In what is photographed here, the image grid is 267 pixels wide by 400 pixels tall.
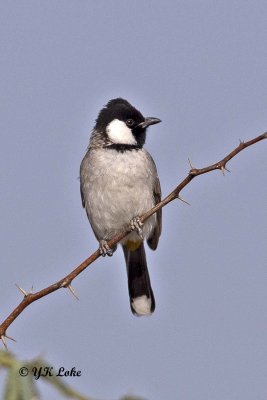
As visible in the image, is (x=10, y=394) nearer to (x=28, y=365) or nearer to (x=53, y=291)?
(x=28, y=365)

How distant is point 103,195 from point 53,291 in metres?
3.31

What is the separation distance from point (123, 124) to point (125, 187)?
2.92 feet

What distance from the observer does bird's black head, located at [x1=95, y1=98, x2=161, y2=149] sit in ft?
21.5

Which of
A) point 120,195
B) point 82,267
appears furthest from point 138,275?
point 82,267

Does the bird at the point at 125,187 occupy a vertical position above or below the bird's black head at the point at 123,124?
below

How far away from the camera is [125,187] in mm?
6113

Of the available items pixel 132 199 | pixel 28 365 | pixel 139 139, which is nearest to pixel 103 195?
pixel 132 199

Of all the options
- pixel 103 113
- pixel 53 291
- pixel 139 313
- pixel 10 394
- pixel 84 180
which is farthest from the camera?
pixel 103 113

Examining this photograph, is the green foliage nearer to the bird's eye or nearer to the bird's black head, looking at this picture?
the bird's black head

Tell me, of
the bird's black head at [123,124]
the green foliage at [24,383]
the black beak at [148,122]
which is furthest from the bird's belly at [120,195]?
the green foliage at [24,383]

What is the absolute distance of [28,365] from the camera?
1396 mm

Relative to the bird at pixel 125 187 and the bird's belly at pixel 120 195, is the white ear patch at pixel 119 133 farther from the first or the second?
the bird's belly at pixel 120 195

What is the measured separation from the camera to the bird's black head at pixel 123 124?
6544mm

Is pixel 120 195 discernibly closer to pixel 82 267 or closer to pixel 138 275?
pixel 138 275
